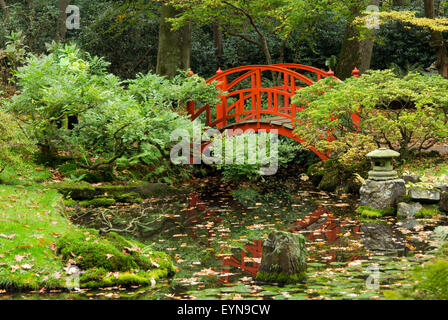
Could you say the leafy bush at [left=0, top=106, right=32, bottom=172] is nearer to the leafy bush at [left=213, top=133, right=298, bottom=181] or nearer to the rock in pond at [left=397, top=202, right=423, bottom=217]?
the leafy bush at [left=213, top=133, right=298, bottom=181]

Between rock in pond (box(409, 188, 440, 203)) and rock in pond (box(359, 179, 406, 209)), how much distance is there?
16.0 inches

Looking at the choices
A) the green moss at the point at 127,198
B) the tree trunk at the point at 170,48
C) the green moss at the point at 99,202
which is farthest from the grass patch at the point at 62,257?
the tree trunk at the point at 170,48

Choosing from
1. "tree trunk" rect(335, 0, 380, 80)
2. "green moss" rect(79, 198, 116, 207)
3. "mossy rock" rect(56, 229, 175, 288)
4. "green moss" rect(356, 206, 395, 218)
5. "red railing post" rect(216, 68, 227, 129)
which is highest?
"tree trunk" rect(335, 0, 380, 80)

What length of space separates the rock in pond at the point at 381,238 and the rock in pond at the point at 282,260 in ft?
5.76

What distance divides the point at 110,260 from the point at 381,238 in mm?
4139

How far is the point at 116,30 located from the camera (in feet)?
74.0

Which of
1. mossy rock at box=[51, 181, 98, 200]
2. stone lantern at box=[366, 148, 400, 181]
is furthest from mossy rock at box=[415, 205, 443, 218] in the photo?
mossy rock at box=[51, 181, 98, 200]

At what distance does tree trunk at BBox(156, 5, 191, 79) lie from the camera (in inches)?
696

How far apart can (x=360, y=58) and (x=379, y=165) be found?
6268mm

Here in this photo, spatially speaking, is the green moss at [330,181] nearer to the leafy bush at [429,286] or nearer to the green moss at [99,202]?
the green moss at [99,202]

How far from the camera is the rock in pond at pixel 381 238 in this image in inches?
335

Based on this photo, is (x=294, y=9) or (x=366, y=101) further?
(x=294, y=9)
